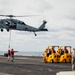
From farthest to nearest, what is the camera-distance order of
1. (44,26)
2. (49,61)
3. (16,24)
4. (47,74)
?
(44,26), (16,24), (49,61), (47,74)

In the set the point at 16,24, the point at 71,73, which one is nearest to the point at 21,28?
the point at 16,24

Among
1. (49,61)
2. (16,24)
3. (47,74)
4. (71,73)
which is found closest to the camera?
(71,73)

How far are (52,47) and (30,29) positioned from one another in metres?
34.3

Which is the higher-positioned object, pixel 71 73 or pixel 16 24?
pixel 16 24

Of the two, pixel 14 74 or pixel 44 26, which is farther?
pixel 44 26

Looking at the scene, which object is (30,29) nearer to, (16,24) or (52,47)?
(16,24)

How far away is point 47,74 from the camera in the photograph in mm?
19750

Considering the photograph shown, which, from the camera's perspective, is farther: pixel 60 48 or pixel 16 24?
pixel 16 24

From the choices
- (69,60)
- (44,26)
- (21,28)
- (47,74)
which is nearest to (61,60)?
(69,60)

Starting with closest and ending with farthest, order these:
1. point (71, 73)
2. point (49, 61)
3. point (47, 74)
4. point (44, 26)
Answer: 1. point (71, 73)
2. point (47, 74)
3. point (49, 61)
4. point (44, 26)

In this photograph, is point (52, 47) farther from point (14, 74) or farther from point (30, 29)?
point (30, 29)

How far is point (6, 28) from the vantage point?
70.2m

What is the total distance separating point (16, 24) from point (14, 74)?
1981 inches

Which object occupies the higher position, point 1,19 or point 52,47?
point 1,19
